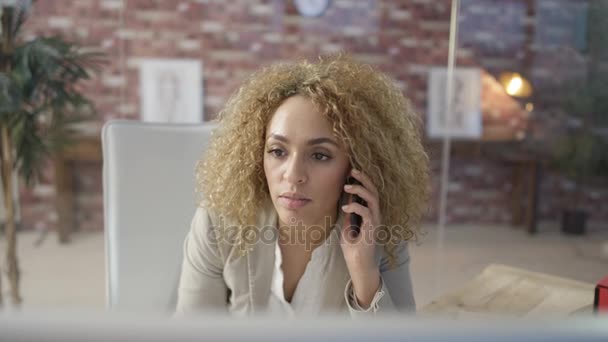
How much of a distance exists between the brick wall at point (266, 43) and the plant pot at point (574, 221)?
0.31 feet

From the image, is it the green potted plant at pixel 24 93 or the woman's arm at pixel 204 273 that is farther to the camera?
the green potted plant at pixel 24 93

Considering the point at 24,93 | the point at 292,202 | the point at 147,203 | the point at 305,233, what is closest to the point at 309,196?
the point at 292,202

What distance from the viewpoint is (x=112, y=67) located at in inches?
→ 127

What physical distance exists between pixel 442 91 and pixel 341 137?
2.82 meters

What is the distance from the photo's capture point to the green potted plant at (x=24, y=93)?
196cm

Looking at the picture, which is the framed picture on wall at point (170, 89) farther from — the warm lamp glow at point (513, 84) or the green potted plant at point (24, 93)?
the warm lamp glow at point (513, 84)

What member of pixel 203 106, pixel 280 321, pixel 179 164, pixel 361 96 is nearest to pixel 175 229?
pixel 179 164

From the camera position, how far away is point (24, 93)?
202 cm

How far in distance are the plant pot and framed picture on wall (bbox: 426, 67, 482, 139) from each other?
802mm

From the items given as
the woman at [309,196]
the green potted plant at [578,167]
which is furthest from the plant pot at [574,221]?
the woman at [309,196]

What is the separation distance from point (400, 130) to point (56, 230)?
2.99 m

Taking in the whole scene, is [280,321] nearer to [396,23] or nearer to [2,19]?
[2,19]

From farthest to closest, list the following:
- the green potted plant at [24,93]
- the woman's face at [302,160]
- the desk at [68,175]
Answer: the desk at [68,175] < the green potted plant at [24,93] < the woman's face at [302,160]

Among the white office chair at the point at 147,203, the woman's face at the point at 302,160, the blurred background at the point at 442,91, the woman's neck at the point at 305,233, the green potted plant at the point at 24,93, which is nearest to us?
the woman's face at the point at 302,160
